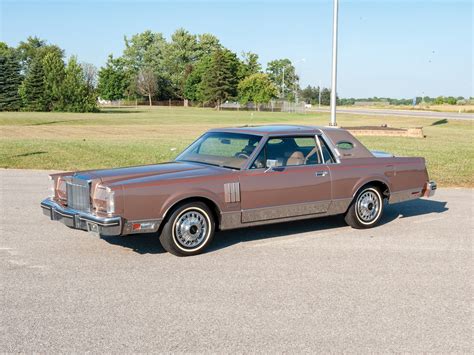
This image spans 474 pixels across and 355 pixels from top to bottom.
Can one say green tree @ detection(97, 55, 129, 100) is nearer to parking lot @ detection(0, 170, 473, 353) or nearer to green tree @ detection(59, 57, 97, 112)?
green tree @ detection(59, 57, 97, 112)

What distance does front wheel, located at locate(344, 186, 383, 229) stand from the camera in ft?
26.1

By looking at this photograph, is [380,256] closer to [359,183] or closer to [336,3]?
[359,183]

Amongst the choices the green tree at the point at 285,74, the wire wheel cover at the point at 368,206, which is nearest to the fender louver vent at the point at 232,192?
the wire wheel cover at the point at 368,206

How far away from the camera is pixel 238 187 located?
680 centimetres

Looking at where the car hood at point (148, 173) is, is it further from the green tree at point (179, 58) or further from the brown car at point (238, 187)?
the green tree at point (179, 58)

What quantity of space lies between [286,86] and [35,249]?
140 meters

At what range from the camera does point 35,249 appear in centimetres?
681

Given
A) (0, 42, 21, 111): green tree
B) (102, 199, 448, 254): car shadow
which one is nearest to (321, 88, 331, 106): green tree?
(0, 42, 21, 111): green tree

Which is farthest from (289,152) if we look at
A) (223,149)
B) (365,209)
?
(365,209)

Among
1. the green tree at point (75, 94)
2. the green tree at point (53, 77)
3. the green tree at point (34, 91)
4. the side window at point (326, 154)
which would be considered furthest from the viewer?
the green tree at point (34, 91)

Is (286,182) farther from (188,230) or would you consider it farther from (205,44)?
(205,44)

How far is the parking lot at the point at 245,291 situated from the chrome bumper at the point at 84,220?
1.27 feet

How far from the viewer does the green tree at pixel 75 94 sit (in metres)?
72.2

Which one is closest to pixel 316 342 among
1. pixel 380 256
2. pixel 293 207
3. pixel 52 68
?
pixel 380 256
